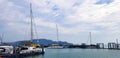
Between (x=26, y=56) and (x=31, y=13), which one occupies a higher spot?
(x=31, y=13)

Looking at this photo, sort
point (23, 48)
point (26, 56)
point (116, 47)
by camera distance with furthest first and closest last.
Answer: point (116, 47)
point (23, 48)
point (26, 56)

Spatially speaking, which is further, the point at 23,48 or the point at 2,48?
the point at 23,48

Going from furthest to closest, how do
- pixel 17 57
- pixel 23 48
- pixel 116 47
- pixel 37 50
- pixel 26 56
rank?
pixel 116 47
pixel 37 50
pixel 23 48
pixel 26 56
pixel 17 57

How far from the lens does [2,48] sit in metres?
71.4

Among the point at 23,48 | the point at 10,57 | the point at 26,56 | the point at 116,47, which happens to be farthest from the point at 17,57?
the point at 116,47

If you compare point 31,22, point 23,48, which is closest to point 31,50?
point 23,48

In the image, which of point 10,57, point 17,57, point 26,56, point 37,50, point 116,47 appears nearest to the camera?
point 10,57

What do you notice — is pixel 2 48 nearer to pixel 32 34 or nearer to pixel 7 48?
pixel 7 48

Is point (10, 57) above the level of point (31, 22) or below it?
below

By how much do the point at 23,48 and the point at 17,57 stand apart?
1530cm

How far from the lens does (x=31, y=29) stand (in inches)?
3484

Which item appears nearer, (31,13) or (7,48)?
(7,48)

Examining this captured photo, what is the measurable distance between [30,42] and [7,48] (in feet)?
66.4

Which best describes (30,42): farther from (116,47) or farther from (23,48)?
(116,47)
